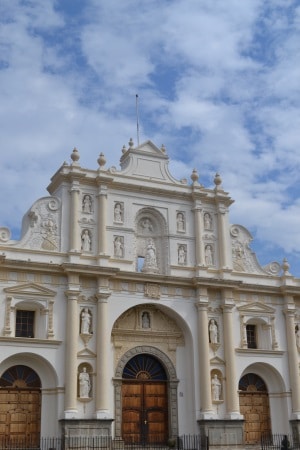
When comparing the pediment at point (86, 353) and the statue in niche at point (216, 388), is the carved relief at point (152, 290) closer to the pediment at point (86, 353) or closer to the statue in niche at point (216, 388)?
the pediment at point (86, 353)

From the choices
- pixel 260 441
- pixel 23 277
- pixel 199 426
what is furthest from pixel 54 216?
pixel 260 441

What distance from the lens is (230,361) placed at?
28500 millimetres

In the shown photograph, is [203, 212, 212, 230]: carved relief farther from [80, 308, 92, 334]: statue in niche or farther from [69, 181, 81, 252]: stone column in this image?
[80, 308, 92, 334]: statue in niche

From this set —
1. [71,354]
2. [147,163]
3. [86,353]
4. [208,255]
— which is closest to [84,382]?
[86,353]

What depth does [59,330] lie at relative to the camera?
85.1ft

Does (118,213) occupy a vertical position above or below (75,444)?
above

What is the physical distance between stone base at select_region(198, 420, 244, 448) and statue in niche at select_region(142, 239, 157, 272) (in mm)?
6957

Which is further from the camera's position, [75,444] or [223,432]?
[223,432]

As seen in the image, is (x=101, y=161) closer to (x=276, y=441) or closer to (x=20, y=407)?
(x=20, y=407)

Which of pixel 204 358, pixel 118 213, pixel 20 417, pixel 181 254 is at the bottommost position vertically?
pixel 20 417

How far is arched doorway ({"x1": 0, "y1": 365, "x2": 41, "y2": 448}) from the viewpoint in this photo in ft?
80.6

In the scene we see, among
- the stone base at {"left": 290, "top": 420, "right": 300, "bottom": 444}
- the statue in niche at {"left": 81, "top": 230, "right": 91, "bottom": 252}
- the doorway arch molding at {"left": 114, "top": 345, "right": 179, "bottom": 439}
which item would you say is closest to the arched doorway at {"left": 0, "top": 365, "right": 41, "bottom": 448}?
the doorway arch molding at {"left": 114, "top": 345, "right": 179, "bottom": 439}

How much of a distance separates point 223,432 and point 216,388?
188 cm

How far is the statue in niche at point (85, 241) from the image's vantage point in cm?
2767
